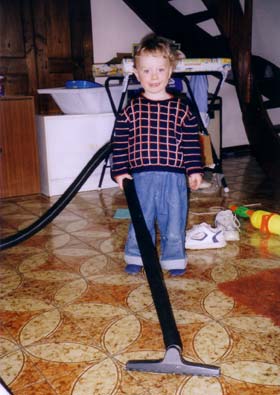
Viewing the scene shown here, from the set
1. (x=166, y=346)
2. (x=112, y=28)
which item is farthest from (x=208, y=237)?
(x=112, y=28)

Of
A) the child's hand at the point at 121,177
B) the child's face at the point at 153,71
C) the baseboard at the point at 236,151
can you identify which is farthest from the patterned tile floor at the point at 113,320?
the baseboard at the point at 236,151

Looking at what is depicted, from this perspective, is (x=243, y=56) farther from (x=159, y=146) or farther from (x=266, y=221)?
(x=159, y=146)

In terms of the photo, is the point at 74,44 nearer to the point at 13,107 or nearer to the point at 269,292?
the point at 13,107

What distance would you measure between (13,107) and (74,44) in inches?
40.0

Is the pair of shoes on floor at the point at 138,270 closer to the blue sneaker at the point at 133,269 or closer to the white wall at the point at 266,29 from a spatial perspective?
the blue sneaker at the point at 133,269

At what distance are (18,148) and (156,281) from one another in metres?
2.05

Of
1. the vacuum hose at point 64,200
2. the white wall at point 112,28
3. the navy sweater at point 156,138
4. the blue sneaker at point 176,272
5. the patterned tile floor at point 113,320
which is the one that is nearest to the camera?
the patterned tile floor at point 113,320

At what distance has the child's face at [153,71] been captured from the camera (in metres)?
1.48

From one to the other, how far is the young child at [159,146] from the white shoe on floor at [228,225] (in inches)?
16.5

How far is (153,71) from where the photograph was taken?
1493mm

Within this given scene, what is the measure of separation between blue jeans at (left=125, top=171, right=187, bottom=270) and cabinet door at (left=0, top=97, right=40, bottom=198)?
59.9 inches

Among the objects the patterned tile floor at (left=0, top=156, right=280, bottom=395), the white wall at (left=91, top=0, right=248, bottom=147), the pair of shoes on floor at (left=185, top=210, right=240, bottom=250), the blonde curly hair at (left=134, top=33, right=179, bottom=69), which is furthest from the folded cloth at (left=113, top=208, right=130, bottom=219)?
the white wall at (left=91, top=0, right=248, bottom=147)

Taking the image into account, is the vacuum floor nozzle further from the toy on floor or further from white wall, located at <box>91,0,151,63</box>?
white wall, located at <box>91,0,151,63</box>

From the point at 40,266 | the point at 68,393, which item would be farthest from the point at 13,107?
the point at 68,393
